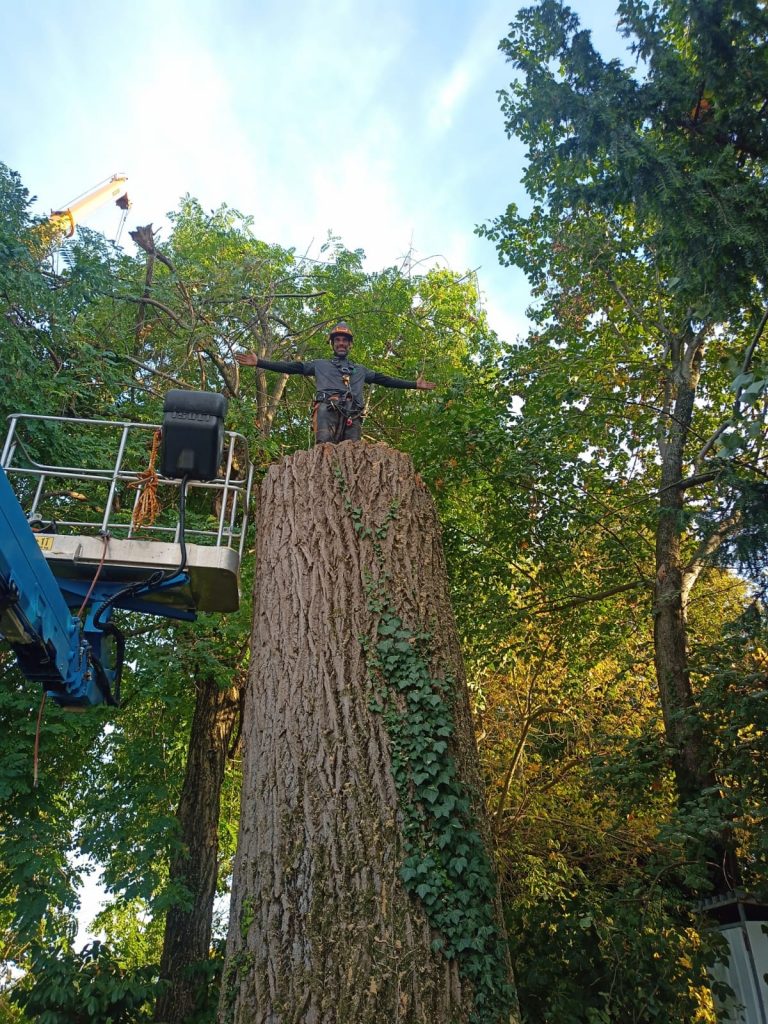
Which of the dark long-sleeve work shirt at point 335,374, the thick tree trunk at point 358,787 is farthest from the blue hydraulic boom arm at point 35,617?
the dark long-sleeve work shirt at point 335,374

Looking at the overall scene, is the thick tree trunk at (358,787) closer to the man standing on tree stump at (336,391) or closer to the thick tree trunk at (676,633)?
the man standing on tree stump at (336,391)

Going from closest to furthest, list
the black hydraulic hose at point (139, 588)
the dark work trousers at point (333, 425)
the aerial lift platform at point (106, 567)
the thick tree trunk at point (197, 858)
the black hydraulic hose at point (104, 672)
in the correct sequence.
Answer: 1. the aerial lift platform at point (106, 567)
2. the black hydraulic hose at point (139, 588)
3. the black hydraulic hose at point (104, 672)
4. the dark work trousers at point (333, 425)
5. the thick tree trunk at point (197, 858)

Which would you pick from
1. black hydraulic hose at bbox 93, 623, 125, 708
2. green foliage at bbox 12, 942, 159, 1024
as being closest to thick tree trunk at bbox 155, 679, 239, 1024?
green foliage at bbox 12, 942, 159, 1024

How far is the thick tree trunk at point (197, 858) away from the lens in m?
8.20

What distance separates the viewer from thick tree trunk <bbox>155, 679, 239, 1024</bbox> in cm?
820

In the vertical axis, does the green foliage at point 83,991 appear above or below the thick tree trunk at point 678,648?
below

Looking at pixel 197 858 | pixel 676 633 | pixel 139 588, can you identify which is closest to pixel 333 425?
pixel 139 588

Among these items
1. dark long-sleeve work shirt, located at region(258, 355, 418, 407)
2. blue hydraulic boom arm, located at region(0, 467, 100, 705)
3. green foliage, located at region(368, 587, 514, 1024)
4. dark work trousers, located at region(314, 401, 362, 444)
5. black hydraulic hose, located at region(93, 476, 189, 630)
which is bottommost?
green foliage, located at region(368, 587, 514, 1024)

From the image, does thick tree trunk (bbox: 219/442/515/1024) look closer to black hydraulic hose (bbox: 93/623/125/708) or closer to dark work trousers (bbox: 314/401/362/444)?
dark work trousers (bbox: 314/401/362/444)

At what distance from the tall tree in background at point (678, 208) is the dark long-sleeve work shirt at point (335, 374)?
95.8 inches

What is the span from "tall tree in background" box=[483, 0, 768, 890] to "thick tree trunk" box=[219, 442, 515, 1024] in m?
2.17

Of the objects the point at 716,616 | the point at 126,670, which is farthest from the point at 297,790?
the point at 716,616

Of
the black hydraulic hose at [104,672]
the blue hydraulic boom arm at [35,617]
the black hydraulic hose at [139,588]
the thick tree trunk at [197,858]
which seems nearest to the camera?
the blue hydraulic boom arm at [35,617]

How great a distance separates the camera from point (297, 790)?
13.3 feet
